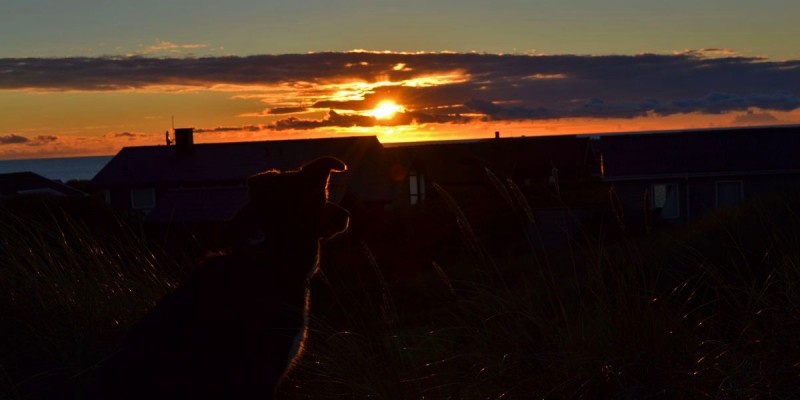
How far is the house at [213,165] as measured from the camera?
52938mm

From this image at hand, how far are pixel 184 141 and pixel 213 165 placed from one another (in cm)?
324

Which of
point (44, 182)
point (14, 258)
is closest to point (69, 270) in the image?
point (14, 258)

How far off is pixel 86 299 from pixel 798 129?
133 ft

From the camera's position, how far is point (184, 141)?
55.1 m

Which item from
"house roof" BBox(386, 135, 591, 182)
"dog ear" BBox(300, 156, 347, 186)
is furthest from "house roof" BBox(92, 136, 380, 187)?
"dog ear" BBox(300, 156, 347, 186)

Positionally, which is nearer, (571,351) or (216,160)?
(571,351)

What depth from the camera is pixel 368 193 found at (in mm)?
53500

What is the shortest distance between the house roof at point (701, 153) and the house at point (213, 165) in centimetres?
1692

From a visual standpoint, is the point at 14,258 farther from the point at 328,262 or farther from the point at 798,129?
the point at 798,129

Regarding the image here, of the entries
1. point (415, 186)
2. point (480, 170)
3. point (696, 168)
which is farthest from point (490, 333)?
point (480, 170)

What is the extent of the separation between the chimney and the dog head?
51871mm

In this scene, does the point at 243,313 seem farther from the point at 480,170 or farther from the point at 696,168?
the point at 480,170

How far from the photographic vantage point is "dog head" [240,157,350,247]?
160 inches

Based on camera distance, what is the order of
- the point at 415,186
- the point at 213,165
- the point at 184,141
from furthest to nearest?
1. the point at 184,141
2. the point at 415,186
3. the point at 213,165
